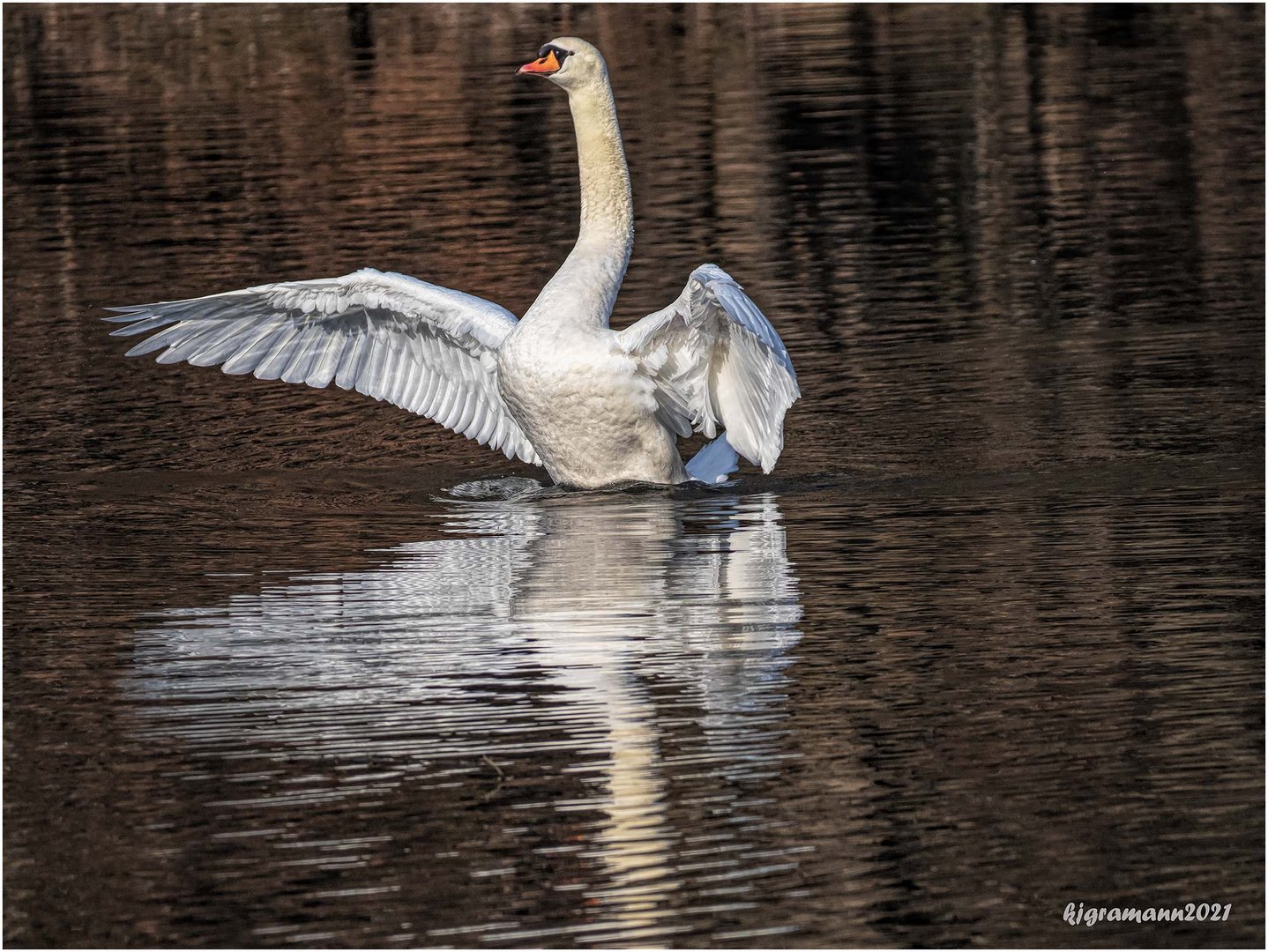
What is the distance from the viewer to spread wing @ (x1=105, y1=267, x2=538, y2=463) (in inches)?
453

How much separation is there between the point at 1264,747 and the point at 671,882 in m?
2.03

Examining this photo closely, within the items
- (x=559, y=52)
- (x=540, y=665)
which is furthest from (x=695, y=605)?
(x=559, y=52)

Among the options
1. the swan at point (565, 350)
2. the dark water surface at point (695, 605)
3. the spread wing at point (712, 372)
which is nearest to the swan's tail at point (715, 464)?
the swan at point (565, 350)

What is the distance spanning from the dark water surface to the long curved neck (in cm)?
99

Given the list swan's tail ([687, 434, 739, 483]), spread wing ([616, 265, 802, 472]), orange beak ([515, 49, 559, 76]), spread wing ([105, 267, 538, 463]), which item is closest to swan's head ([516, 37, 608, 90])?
orange beak ([515, 49, 559, 76])

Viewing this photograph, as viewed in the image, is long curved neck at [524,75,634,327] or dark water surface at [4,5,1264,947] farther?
long curved neck at [524,75,634,327]

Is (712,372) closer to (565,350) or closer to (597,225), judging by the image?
(565,350)

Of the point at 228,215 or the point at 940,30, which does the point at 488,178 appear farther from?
the point at 940,30

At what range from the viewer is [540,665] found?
808 centimetres

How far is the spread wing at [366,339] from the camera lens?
11508 mm

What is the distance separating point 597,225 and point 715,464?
4.38ft

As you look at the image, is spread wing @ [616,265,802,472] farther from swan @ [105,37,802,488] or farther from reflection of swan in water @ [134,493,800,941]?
reflection of swan in water @ [134,493,800,941]

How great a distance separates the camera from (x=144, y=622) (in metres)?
8.95

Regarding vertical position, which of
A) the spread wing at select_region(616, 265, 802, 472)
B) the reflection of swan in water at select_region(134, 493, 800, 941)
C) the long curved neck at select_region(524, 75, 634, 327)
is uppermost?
the long curved neck at select_region(524, 75, 634, 327)
